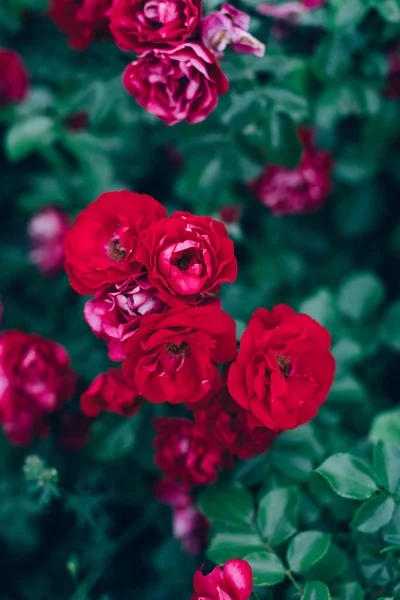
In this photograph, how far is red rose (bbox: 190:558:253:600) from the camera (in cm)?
81

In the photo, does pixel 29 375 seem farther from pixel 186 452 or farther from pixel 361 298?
pixel 361 298

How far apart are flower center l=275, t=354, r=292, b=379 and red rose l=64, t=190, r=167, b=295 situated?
283 millimetres

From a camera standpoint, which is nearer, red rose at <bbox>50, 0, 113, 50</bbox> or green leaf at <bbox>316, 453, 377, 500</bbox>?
green leaf at <bbox>316, 453, 377, 500</bbox>

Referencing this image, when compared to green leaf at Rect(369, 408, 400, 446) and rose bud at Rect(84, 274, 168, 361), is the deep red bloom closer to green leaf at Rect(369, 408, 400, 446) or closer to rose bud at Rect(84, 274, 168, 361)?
green leaf at Rect(369, 408, 400, 446)

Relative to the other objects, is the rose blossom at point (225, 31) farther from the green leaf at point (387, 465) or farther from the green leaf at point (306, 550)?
the green leaf at point (306, 550)

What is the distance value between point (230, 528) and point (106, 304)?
1.59ft

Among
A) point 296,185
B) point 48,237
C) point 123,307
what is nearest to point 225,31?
point 123,307

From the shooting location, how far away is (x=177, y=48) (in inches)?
36.3

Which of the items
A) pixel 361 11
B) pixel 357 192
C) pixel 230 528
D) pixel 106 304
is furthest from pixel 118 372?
pixel 357 192

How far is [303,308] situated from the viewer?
1303mm

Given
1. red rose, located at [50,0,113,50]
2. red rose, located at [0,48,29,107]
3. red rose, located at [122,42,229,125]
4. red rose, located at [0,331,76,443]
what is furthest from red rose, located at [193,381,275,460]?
red rose, located at [0,48,29,107]

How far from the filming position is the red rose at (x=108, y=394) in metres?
1.00

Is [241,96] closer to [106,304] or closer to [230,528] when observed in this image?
[106,304]

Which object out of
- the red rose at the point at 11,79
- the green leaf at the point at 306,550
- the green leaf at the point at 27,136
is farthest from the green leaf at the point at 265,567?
the red rose at the point at 11,79
